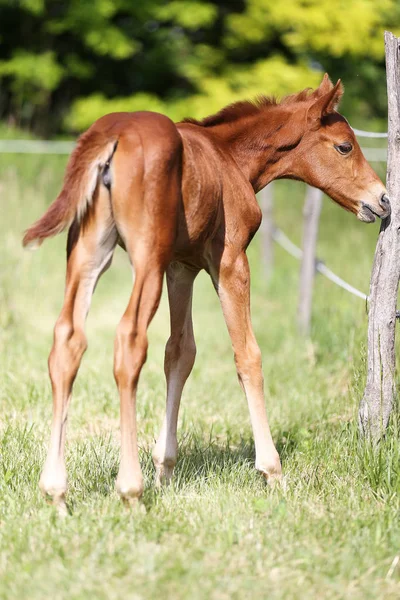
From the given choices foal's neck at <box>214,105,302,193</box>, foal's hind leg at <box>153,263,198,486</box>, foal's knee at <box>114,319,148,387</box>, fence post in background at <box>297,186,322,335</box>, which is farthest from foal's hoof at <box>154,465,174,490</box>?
fence post in background at <box>297,186,322,335</box>

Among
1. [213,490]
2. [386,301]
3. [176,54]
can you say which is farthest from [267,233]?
[176,54]

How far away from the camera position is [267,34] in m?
18.4

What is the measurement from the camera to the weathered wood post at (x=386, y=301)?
13.1 ft

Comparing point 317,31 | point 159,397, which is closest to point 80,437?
point 159,397

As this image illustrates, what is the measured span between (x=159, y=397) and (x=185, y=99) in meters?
13.5

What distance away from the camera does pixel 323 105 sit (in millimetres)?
4023

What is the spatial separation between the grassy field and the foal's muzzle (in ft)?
2.63

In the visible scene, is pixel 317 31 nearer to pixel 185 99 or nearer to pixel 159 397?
pixel 185 99

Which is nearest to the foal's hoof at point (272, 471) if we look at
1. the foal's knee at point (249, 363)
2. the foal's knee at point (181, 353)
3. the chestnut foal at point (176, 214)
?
the chestnut foal at point (176, 214)

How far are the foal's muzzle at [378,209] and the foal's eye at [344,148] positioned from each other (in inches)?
10.6

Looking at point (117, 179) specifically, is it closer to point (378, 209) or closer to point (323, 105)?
point (323, 105)

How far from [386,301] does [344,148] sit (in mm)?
775

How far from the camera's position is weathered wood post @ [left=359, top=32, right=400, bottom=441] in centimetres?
399

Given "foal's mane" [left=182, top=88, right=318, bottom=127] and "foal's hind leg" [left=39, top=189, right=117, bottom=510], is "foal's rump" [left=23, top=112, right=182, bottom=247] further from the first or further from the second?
"foal's mane" [left=182, top=88, right=318, bottom=127]
